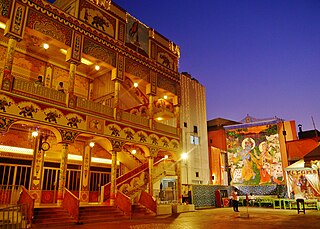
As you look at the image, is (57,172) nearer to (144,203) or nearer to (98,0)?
(144,203)

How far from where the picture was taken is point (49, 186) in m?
13.7

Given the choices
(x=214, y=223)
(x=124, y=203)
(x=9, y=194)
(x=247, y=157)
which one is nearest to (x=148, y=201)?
(x=124, y=203)

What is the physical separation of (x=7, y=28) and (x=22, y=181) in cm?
706

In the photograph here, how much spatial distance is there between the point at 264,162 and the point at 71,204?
892 inches

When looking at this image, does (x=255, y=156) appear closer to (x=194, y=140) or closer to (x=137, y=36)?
(x=194, y=140)

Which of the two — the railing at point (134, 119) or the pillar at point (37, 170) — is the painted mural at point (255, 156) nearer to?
the railing at point (134, 119)

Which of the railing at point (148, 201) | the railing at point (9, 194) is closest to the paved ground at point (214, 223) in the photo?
the railing at point (148, 201)

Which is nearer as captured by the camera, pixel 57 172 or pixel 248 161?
pixel 57 172

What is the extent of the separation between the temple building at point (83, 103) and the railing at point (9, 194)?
194mm

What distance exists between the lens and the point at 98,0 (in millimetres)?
14547

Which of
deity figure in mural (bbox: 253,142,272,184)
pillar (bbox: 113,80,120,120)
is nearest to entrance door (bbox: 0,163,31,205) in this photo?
pillar (bbox: 113,80,120,120)

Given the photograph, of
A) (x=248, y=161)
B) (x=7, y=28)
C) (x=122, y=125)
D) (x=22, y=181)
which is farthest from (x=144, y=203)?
(x=248, y=161)

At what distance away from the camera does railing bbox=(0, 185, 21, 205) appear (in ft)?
37.2

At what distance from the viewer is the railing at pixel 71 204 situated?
1054 centimetres
